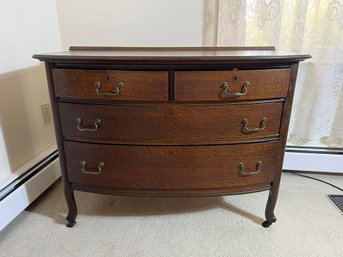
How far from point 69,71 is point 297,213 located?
132 centimetres

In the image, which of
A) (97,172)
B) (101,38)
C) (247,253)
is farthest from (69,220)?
(101,38)

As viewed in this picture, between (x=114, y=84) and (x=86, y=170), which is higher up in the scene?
(x=114, y=84)

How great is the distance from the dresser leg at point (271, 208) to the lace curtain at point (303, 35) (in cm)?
63

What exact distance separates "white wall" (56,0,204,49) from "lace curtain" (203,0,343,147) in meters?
0.10

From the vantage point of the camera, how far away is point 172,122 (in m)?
1.03

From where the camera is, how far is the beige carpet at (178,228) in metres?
1.15

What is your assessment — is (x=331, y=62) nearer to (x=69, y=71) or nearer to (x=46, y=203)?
(x=69, y=71)

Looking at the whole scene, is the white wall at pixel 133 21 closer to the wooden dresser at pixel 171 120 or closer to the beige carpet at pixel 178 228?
the wooden dresser at pixel 171 120

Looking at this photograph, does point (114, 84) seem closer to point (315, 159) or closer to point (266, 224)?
point (266, 224)

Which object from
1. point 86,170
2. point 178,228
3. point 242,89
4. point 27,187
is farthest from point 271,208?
point 27,187

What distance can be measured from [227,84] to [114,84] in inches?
17.1

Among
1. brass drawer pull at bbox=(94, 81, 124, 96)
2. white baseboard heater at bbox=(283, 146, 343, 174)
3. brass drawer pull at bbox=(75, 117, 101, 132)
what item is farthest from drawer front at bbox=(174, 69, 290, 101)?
white baseboard heater at bbox=(283, 146, 343, 174)

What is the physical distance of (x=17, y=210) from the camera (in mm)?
1271

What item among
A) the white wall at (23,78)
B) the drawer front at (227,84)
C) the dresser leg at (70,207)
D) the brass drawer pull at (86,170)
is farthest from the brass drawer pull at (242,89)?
the white wall at (23,78)
